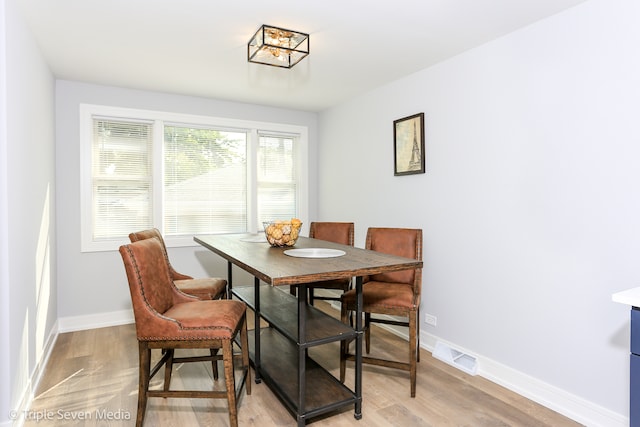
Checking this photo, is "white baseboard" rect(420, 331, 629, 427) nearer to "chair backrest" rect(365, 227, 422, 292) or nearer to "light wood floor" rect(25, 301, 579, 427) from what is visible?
"light wood floor" rect(25, 301, 579, 427)

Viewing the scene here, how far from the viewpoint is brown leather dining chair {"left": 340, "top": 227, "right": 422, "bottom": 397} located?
239cm

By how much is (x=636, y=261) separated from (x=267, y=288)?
7.77 ft

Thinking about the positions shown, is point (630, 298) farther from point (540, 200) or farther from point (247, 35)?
point (247, 35)

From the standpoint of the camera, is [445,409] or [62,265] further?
[62,265]

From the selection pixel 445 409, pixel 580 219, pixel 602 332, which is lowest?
pixel 445 409

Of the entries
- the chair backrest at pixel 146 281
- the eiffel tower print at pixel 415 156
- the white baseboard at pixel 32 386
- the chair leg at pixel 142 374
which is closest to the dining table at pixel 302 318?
the chair backrest at pixel 146 281

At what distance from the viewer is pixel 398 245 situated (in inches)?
115

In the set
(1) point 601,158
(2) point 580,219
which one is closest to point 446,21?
(1) point 601,158

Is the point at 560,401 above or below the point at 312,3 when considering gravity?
below

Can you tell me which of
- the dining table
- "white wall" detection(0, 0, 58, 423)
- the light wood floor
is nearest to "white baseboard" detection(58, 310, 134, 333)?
"white wall" detection(0, 0, 58, 423)

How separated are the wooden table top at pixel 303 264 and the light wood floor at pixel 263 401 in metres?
0.88

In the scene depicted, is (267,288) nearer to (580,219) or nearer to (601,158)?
(580,219)

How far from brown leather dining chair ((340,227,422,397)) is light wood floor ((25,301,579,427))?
16 centimetres

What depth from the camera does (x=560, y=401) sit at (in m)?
2.23
